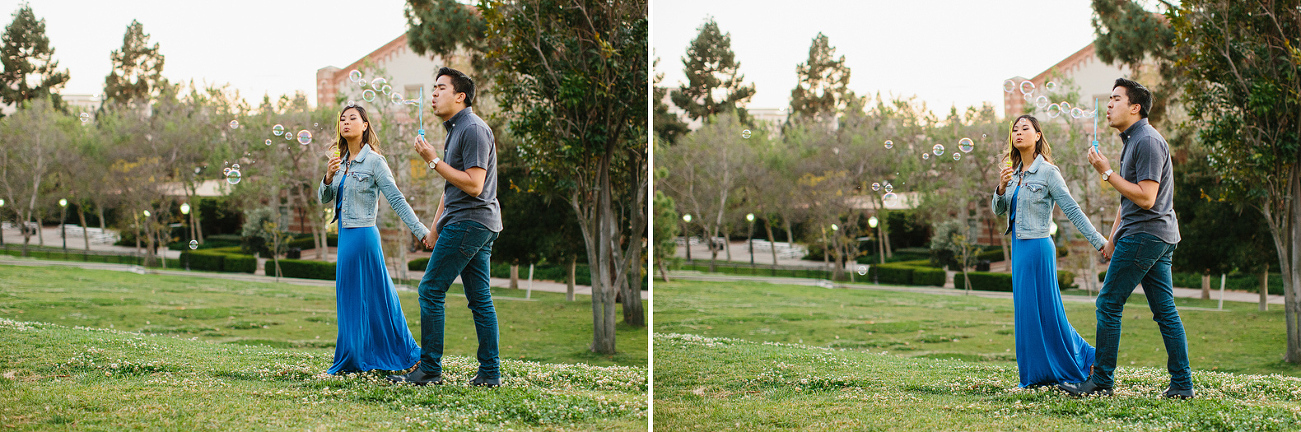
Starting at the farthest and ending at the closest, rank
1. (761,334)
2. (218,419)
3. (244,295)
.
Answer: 1. (761,334)
2. (244,295)
3. (218,419)

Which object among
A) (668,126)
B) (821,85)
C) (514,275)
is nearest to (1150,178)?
(821,85)

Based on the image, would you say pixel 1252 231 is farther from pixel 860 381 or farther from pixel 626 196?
pixel 626 196

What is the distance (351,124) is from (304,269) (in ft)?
13.3

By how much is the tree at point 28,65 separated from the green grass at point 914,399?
617 cm

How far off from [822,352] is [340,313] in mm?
4645

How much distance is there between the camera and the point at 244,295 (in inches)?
332

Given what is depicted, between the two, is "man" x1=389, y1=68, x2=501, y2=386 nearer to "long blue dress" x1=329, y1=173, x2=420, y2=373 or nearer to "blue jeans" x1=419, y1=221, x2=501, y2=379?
"blue jeans" x1=419, y1=221, x2=501, y2=379

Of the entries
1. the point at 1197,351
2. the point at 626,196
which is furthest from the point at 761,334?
the point at 1197,351

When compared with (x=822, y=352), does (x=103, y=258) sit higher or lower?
higher

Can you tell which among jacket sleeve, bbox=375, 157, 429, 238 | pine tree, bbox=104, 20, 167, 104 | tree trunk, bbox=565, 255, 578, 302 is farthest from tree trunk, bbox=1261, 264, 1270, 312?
pine tree, bbox=104, 20, 167, 104

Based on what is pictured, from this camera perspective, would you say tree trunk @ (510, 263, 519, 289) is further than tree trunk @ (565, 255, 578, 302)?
No

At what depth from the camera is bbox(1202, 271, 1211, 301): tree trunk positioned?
9.11 meters

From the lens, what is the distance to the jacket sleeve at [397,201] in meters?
4.65

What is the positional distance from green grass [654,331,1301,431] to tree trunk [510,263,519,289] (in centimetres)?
266
